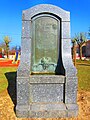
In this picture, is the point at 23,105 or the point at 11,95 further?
the point at 11,95

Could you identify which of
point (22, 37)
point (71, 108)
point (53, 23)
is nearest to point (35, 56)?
point (22, 37)

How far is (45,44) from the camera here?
5000 mm

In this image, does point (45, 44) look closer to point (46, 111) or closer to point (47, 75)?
point (47, 75)

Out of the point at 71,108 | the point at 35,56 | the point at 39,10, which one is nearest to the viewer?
the point at 71,108

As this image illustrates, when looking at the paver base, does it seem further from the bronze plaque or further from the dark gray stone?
the bronze plaque

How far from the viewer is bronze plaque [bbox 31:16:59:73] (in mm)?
4918

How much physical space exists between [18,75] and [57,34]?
5.37 feet

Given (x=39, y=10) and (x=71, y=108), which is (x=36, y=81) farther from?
(x=39, y=10)

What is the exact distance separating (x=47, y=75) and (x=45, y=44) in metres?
0.98

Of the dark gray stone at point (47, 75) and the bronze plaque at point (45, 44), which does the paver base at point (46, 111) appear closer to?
the dark gray stone at point (47, 75)

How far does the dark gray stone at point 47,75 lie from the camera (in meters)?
4.25

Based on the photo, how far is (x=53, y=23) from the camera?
16.2 feet

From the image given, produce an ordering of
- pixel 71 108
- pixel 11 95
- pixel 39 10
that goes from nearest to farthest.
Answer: pixel 71 108, pixel 39 10, pixel 11 95

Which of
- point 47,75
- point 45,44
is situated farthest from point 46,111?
point 45,44
